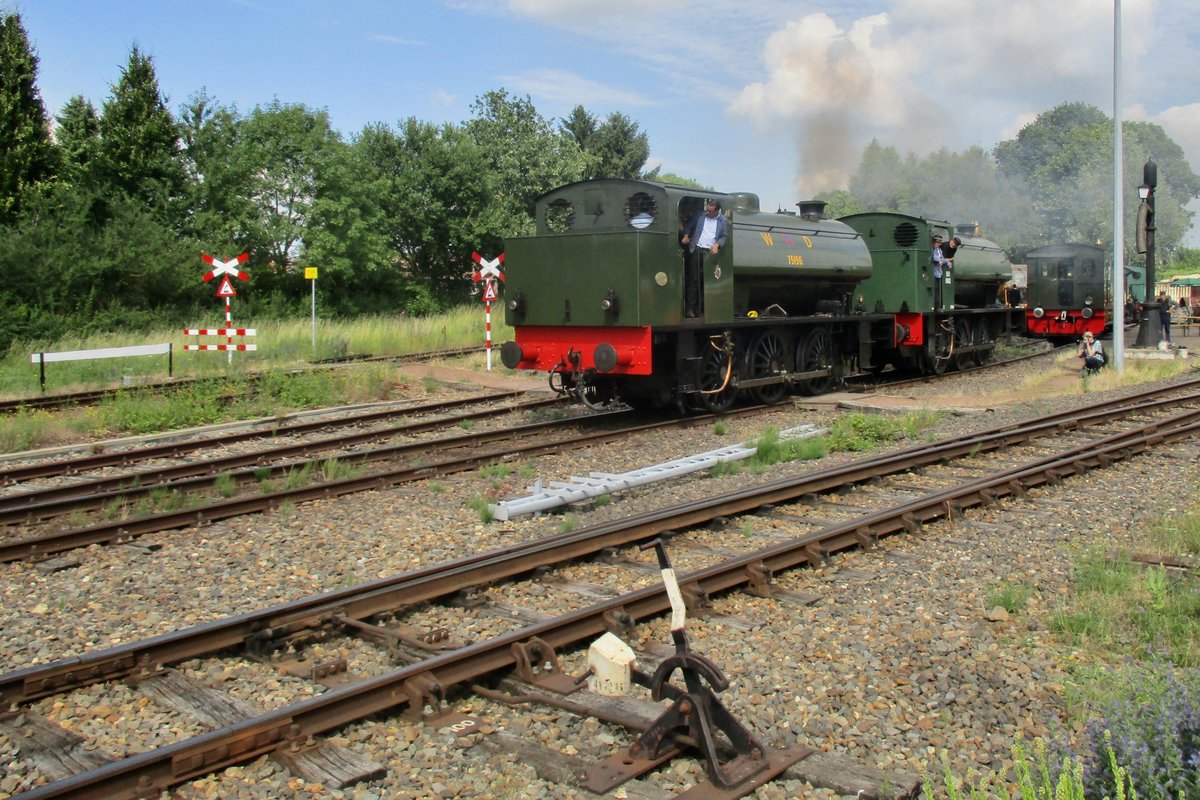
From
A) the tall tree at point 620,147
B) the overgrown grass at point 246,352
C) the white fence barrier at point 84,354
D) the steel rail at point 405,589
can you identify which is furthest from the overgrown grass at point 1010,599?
the tall tree at point 620,147

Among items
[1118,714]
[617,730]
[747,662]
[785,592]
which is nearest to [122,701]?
[617,730]

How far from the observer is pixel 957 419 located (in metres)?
12.8

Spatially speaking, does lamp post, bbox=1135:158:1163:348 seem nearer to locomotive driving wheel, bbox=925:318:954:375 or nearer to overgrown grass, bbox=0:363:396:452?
locomotive driving wheel, bbox=925:318:954:375

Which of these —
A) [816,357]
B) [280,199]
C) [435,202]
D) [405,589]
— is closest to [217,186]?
[280,199]

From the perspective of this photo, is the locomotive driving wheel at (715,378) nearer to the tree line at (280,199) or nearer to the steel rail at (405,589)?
the steel rail at (405,589)

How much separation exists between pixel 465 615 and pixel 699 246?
7670 millimetres

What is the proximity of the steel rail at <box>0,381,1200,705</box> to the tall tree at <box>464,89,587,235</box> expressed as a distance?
95.5 ft

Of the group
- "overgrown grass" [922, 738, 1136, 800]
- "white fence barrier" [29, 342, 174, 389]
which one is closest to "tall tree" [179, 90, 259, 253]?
"white fence barrier" [29, 342, 174, 389]

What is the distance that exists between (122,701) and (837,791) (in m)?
2.88

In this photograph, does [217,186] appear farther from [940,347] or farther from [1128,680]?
[1128,680]

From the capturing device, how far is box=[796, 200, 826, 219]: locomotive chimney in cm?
1633

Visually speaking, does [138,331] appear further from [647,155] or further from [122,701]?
[647,155]

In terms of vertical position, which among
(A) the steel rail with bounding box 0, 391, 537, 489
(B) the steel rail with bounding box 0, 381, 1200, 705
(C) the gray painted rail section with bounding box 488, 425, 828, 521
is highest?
(A) the steel rail with bounding box 0, 391, 537, 489

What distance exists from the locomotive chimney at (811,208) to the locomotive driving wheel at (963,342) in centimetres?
552
